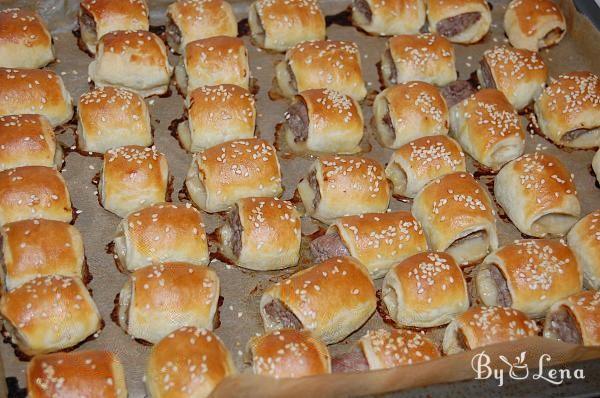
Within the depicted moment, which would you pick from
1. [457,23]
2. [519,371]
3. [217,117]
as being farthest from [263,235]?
[457,23]

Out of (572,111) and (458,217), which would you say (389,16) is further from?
(458,217)

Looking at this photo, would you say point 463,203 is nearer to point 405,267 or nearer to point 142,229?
point 405,267

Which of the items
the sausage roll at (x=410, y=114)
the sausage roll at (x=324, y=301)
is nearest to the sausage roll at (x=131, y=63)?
the sausage roll at (x=410, y=114)

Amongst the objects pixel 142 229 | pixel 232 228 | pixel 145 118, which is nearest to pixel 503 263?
pixel 232 228

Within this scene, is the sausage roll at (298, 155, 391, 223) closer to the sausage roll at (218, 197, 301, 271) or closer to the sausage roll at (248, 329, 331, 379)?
the sausage roll at (218, 197, 301, 271)

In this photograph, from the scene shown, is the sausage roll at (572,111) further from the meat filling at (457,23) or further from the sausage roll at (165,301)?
→ the sausage roll at (165,301)

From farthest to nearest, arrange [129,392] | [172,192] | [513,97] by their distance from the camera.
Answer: [513,97] → [172,192] → [129,392]

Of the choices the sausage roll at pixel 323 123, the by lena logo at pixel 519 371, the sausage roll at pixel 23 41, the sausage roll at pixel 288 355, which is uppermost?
the sausage roll at pixel 23 41
